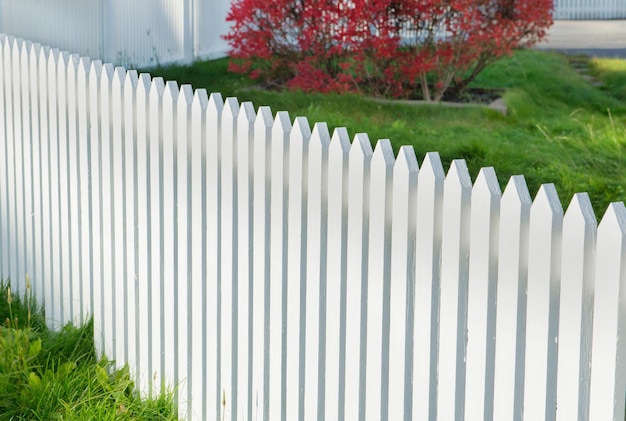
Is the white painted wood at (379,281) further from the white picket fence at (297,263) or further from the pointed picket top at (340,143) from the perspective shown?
the pointed picket top at (340,143)

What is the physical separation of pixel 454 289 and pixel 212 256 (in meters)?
1.39

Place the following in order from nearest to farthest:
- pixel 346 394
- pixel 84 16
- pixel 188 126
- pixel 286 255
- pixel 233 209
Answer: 1. pixel 346 394
2. pixel 286 255
3. pixel 233 209
4. pixel 188 126
5. pixel 84 16

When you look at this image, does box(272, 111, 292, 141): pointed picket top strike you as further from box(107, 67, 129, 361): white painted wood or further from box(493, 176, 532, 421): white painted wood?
box(107, 67, 129, 361): white painted wood

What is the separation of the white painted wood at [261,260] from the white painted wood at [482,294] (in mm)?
1047

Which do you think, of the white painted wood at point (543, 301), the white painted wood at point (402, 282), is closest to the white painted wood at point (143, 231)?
the white painted wood at point (402, 282)

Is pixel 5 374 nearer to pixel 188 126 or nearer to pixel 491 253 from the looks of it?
pixel 188 126

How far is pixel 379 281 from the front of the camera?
323cm

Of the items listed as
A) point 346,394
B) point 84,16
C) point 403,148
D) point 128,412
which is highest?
point 84,16

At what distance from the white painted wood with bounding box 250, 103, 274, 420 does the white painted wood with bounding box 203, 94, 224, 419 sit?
9.7 inches

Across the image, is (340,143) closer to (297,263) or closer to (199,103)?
(297,263)

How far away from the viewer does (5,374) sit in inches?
184

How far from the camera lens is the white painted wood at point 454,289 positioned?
9.49 feet

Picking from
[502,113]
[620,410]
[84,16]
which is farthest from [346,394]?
[84,16]

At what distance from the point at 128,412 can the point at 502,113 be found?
7.46 meters
